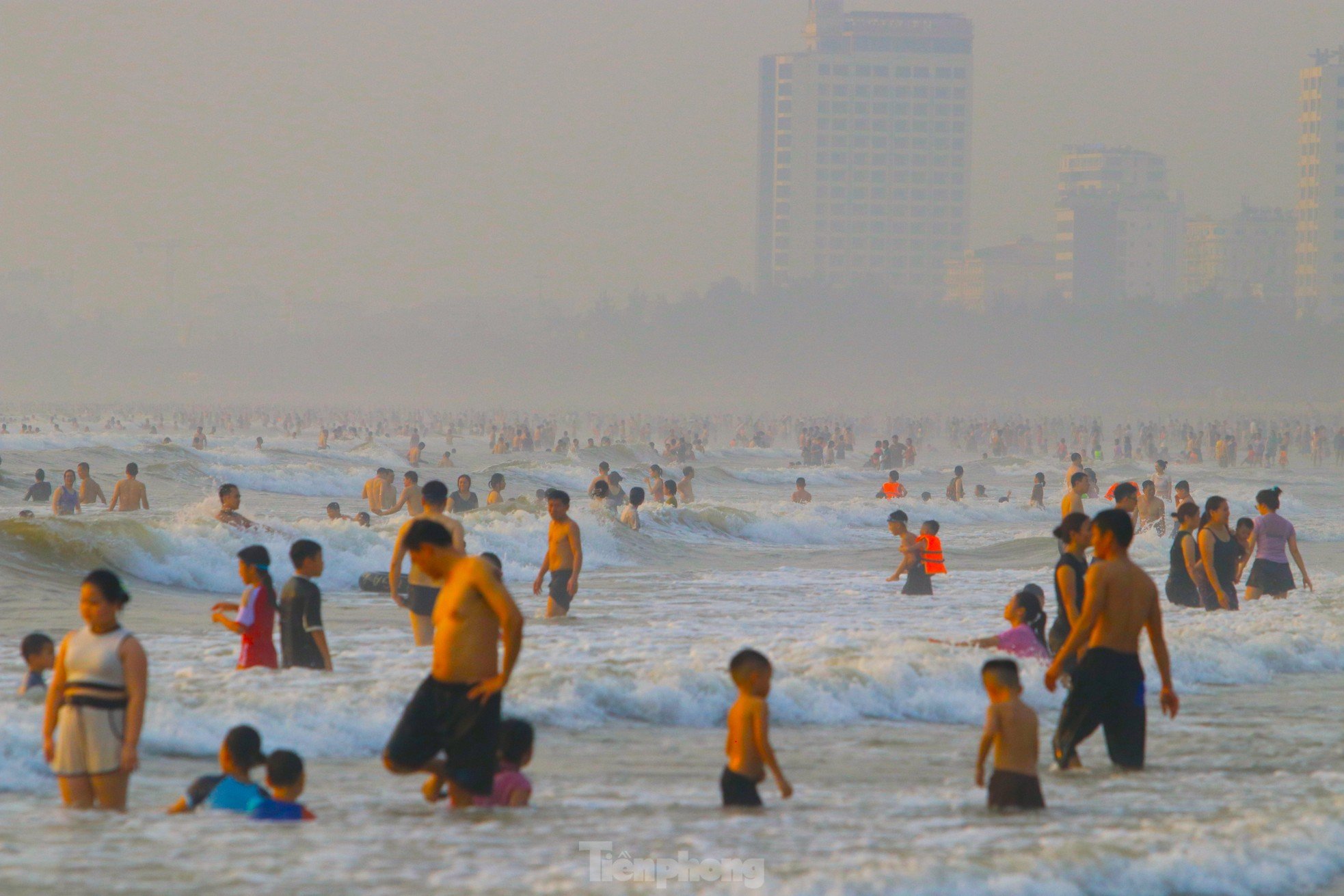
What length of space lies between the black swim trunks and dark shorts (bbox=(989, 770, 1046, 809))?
68 cm

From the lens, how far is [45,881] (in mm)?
5254

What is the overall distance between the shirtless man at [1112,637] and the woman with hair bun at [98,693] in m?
3.78

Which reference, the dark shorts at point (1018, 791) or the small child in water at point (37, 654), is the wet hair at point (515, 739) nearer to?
the dark shorts at point (1018, 791)

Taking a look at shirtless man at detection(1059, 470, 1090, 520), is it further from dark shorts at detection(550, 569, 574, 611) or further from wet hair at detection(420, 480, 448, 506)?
wet hair at detection(420, 480, 448, 506)

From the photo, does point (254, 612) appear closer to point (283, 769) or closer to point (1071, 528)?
point (283, 769)

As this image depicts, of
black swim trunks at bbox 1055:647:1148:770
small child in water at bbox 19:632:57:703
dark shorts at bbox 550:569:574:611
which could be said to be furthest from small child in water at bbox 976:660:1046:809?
dark shorts at bbox 550:569:574:611

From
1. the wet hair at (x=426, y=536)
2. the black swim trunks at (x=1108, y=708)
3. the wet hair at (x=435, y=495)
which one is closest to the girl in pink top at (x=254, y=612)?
the wet hair at (x=435, y=495)

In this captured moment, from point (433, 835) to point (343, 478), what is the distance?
36381mm

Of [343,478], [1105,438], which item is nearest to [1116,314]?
[1105,438]

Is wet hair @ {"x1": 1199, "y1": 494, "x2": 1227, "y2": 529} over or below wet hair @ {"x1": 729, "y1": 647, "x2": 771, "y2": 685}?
over

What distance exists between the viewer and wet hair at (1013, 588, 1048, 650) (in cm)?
934

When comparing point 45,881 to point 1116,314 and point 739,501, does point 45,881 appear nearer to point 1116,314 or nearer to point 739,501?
point 739,501

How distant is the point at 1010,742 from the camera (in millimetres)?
6348

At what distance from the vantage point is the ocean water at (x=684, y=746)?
555cm
